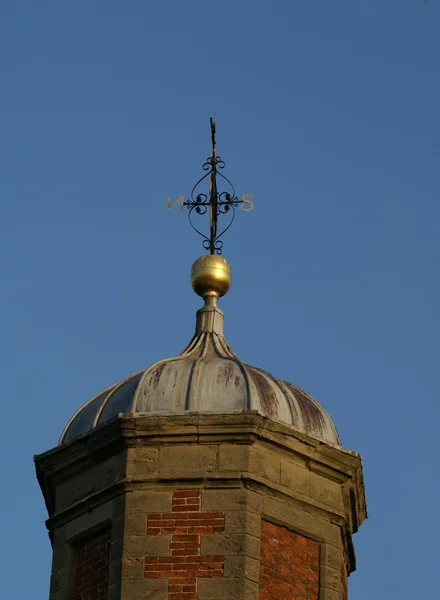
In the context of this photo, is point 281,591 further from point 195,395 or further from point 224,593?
point 195,395

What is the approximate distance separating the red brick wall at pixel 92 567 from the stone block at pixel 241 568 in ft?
3.81

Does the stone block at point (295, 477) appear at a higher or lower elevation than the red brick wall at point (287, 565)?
higher

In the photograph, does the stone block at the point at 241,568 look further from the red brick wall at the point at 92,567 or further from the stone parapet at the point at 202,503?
the red brick wall at the point at 92,567

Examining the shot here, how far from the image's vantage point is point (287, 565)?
1978cm

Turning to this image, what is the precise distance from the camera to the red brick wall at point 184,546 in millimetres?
19219

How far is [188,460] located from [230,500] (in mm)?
567

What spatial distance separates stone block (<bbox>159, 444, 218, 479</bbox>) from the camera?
65.0ft

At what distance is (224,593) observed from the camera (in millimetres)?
19094

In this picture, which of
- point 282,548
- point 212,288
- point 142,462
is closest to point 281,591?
point 282,548

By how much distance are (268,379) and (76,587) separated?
2.76 metres

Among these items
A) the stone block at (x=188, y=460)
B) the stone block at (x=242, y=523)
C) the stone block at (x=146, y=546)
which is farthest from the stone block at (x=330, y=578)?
the stone block at (x=146, y=546)

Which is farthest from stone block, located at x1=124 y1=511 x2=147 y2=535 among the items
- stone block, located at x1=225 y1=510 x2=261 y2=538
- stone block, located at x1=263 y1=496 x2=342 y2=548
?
stone block, located at x1=263 y1=496 x2=342 y2=548

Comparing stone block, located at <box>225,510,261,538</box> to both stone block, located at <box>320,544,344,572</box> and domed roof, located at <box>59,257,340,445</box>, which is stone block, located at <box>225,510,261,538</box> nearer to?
stone block, located at <box>320,544,344,572</box>

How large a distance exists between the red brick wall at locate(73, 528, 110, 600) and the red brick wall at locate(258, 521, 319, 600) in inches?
57.6
